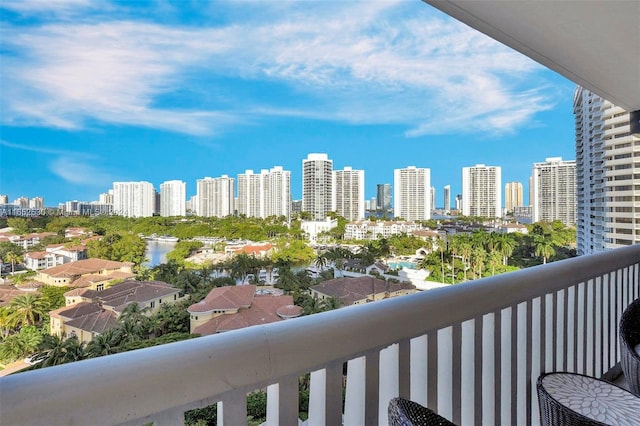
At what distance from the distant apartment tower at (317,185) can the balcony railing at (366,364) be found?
1221 mm

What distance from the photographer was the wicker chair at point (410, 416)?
2.63ft

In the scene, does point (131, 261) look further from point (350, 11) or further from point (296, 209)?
point (350, 11)

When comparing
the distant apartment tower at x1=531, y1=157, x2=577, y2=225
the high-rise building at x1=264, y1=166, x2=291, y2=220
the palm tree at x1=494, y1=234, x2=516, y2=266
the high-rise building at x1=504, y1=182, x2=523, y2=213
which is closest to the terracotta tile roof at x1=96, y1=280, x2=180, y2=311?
the high-rise building at x1=264, y1=166, x2=291, y2=220

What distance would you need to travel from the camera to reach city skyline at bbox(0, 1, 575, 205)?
123 cm

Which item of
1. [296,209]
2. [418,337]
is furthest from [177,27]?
[418,337]

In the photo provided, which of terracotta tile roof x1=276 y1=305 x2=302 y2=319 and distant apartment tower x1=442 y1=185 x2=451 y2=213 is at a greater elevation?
distant apartment tower x1=442 y1=185 x2=451 y2=213

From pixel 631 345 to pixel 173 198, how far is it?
250cm

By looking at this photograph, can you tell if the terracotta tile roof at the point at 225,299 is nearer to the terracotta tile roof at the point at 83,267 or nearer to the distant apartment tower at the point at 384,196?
the terracotta tile roof at the point at 83,267

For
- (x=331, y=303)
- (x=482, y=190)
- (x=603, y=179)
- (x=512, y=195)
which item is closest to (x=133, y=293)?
(x=331, y=303)

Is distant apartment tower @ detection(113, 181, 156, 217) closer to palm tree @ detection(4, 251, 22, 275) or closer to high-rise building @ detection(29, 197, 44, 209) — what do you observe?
high-rise building @ detection(29, 197, 44, 209)

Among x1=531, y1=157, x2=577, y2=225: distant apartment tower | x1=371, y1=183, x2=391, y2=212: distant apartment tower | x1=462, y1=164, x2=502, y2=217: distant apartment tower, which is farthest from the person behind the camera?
x1=531, y1=157, x2=577, y2=225: distant apartment tower

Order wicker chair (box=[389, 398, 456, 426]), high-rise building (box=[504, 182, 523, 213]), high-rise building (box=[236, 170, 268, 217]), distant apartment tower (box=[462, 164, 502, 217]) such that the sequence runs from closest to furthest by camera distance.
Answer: wicker chair (box=[389, 398, 456, 426])
high-rise building (box=[236, 170, 268, 217])
distant apartment tower (box=[462, 164, 502, 217])
high-rise building (box=[504, 182, 523, 213])

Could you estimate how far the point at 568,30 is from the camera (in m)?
1.64

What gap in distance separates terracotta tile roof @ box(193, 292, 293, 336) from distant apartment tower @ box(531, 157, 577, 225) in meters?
2.86
